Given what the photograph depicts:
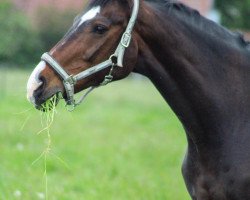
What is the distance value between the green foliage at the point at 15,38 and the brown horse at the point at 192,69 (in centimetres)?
1385

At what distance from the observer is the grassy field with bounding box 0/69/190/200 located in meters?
7.52

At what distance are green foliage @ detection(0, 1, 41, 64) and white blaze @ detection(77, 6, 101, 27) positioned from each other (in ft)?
45.6

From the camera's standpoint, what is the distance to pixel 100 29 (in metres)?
4.24

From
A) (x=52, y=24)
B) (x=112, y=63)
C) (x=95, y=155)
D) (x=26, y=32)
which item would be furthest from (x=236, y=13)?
(x=112, y=63)

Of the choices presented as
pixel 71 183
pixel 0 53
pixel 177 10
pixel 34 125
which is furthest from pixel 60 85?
pixel 0 53

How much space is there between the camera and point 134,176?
8625 mm

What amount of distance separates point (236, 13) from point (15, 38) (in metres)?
17.5

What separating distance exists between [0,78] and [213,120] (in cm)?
1747

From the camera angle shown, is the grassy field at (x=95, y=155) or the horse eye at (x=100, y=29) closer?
the horse eye at (x=100, y=29)

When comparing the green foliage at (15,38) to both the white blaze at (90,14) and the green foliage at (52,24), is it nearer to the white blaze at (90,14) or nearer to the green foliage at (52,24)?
the green foliage at (52,24)

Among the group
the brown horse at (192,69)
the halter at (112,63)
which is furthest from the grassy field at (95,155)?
the brown horse at (192,69)

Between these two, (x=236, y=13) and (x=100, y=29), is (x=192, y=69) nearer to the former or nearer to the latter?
(x=100, y=29)

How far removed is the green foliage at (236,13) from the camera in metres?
33.9

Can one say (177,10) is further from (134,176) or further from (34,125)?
(34,125)
